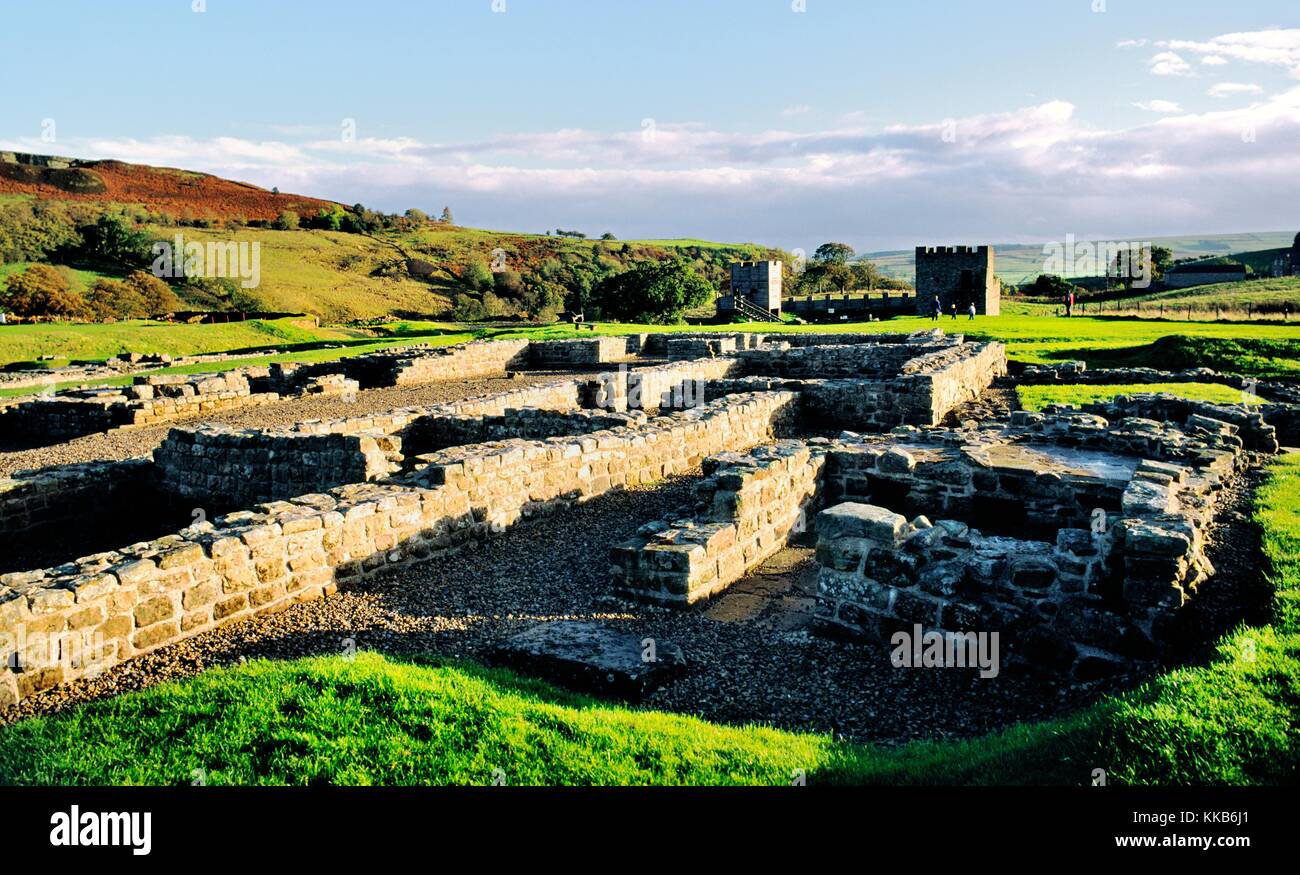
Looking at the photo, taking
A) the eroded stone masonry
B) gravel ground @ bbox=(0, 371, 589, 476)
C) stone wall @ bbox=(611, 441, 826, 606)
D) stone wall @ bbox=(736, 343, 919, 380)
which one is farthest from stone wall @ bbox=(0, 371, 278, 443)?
stone wall @ bbox=(611, 441, 826, 606)

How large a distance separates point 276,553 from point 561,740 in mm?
3937

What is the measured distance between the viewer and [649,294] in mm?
60156

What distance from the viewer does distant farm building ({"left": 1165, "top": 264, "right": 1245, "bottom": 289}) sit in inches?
3194

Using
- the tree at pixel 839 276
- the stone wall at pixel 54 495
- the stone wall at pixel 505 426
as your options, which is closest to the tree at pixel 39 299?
the stone wall at pixel 54 495

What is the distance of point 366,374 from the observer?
2416 centimetres

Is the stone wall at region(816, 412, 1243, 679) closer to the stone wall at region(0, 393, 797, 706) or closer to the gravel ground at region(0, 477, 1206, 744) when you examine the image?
the gravel ground at region(0, 477, 1206, 744)

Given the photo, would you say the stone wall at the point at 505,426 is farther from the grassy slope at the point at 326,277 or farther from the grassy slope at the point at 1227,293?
the grassy slope at the point at 326,277

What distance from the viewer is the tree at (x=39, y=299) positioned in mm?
37969

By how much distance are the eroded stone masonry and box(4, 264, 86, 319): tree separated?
25409mm

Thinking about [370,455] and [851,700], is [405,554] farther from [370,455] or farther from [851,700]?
[851,700]

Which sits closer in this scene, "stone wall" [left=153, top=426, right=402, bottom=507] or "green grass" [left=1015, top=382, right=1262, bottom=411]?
"stone wall" [left=153, top=426, right=402, bottom=507]
